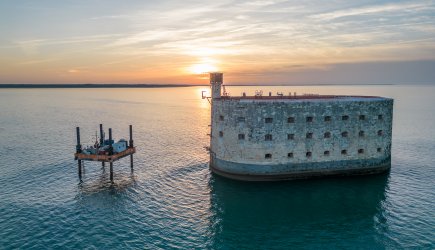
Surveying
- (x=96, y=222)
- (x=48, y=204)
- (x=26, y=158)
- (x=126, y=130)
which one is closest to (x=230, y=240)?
(x=96, y=222)

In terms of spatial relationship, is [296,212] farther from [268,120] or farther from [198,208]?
[268,120]

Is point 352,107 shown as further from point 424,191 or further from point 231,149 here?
point 231,149

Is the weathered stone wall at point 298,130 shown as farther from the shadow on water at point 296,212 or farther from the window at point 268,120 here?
the shadow on water at point 296,212

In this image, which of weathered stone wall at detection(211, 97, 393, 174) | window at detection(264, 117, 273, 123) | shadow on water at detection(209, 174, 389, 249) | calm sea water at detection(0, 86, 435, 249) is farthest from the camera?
weathered stone wall at detection(211, 97, 393, 174)

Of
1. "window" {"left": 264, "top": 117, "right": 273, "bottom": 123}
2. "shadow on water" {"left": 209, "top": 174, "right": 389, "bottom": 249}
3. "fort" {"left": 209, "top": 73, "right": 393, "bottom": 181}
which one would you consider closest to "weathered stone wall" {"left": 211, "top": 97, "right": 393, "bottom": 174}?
"fort" {"left": 209, "top": 73, "right": 393, "bottom": 181}

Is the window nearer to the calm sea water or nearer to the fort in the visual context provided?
the fort

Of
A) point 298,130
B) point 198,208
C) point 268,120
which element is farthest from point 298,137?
point 198,208
